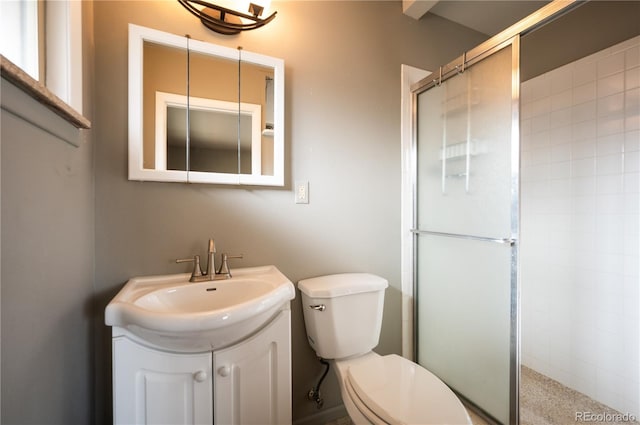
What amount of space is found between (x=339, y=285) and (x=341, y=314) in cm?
13

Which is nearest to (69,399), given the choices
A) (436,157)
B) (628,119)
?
(436,157)

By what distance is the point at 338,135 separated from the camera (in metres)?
1.41

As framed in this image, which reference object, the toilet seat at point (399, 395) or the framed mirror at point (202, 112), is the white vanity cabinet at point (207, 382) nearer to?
the toilet seat at point (399, 395)

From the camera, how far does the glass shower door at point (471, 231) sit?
114cm

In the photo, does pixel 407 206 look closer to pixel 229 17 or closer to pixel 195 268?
pixel 195 268

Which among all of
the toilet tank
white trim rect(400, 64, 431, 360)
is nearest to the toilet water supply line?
the toilet tank

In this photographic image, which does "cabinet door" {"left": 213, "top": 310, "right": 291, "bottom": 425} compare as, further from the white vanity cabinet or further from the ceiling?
the ceiling

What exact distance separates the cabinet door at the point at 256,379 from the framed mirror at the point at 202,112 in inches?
26.1

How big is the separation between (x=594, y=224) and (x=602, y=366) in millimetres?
816

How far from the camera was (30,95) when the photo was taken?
61 centimetres

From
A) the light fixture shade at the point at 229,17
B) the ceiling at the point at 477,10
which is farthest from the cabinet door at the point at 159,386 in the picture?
the ceiling at the point at 477,10

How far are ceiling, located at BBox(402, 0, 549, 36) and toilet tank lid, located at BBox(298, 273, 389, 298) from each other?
5.18 feet

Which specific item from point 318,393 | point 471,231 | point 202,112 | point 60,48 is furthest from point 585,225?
point 60,48

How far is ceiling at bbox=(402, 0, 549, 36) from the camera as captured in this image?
1554 millimetres
